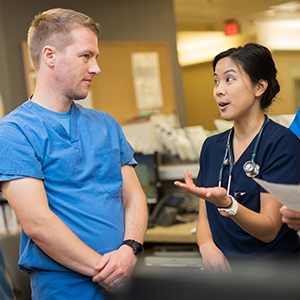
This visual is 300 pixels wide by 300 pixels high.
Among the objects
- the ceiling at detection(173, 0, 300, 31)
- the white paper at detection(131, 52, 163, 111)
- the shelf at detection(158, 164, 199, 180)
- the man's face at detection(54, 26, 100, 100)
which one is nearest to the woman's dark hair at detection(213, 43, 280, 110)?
the man's face at detection(54, 26, 100, 100)

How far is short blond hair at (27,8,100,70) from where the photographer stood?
138cm

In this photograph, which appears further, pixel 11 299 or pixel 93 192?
pixel 11 299

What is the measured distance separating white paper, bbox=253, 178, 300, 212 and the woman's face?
493mm

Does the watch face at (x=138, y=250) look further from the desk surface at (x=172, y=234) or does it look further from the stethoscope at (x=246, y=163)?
the desk surface at (x=172, y=234)

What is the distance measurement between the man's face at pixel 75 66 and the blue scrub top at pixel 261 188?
568mm

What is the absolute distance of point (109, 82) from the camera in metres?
4.50

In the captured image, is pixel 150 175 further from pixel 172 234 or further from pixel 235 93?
pixel 235 93

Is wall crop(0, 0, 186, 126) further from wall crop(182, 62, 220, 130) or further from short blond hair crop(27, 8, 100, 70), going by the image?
wall crop(182, 62, 220, 130)

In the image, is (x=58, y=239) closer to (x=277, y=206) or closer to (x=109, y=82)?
(x=277, y=206)

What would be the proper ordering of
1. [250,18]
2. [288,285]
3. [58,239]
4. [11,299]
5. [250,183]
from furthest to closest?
[250,18] → [11,299] → [250,183] → [58,239] → [288,285]

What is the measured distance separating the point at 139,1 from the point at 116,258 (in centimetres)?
403

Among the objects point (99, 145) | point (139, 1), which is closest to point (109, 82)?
point (139, 1)

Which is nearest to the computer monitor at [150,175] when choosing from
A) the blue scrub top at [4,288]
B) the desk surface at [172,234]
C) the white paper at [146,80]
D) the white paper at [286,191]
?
the desk surface at [172,234]

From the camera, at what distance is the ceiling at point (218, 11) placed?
5594 mm
